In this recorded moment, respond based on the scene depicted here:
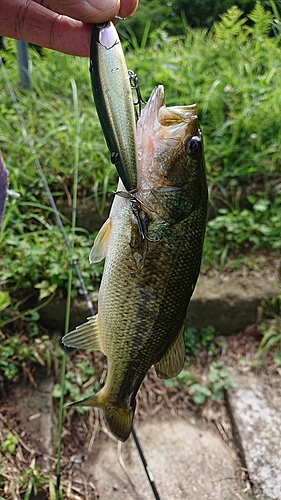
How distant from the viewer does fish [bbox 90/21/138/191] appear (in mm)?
941

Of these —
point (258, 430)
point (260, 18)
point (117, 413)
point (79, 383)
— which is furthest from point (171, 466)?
point (260, 18)

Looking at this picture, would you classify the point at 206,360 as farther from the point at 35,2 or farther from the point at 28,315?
the point at 35,2

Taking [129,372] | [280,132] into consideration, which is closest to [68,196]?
[280,132]

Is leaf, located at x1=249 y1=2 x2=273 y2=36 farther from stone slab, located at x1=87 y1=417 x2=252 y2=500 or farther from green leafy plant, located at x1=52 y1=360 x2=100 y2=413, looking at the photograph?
stone slab, located at x1=87 y1=417 x2=252 y2=500

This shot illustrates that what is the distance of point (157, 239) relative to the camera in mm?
1144

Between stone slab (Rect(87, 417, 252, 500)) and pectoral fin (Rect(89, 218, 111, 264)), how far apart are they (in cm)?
148

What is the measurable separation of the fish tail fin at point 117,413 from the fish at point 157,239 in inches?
8.0

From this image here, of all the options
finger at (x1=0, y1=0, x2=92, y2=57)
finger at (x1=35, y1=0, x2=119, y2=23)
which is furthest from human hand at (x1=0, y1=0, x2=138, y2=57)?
finger at (x1=35, y1=0, x2=119, y2=23)

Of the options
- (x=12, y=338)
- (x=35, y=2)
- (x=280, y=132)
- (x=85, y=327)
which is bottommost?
(x=12, y=338)

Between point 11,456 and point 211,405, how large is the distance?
111 centimetres

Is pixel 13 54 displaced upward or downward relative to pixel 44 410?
upward

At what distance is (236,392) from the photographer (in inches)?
98.5

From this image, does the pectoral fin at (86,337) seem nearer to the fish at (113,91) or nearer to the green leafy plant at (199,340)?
the fish at (113,91)

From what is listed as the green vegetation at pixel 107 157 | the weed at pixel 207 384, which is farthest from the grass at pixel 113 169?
the weed at pixel 207 384
